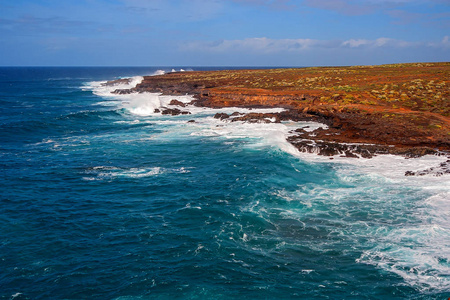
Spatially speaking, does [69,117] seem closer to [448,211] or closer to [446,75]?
[448,211]

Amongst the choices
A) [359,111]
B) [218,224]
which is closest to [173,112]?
[359,111]

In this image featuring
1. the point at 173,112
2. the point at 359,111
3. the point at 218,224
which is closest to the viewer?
the point at 218,224

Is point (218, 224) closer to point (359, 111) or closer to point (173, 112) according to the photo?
point (359, 111)

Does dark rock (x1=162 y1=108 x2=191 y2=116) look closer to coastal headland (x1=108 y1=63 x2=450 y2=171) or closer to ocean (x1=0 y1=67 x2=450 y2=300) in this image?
coastal headland (x1=108 y1=63 x2=450 y2=171)

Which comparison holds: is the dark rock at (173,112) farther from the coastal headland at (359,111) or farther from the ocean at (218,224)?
the ocean at (218,224)

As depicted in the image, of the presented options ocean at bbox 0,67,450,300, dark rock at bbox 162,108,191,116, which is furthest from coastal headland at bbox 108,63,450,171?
dark rock at bbox 162,108,191,116

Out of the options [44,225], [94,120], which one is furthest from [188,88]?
[44,225]

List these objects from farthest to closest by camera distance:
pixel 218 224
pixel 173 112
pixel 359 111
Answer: pixel 173 112
pixel 359 111
pixel 218 224

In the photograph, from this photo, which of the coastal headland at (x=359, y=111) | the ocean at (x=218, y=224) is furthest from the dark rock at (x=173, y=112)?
the ocean at (x=218, y=224)

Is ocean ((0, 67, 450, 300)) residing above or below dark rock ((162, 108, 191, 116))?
below
